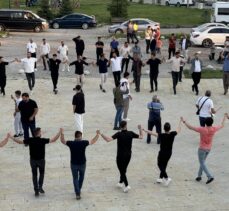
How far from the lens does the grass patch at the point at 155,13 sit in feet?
154

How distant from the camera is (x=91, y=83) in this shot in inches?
881

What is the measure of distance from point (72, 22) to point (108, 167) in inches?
1166

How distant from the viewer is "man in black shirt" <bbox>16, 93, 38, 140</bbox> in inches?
547

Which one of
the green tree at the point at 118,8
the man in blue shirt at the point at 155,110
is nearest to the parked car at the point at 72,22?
the green tree at the point at 118,8

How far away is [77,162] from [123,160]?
1057 mm

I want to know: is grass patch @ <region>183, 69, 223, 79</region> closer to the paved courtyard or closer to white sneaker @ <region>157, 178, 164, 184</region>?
the paved courtyard

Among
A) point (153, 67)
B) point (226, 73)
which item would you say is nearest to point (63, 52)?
point (153, 67)

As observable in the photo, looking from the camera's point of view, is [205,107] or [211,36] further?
[211,36]

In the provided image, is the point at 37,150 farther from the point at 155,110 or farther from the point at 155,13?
the point at 155,13

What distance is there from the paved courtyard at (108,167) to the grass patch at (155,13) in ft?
83.4

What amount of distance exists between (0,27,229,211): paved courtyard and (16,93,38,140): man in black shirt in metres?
0.66

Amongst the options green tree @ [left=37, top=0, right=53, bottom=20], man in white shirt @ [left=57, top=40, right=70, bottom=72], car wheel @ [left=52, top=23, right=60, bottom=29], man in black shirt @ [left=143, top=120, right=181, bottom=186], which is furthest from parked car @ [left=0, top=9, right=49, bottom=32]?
man in black shirt @ [left=143, top=120, right=181, bottom=186]

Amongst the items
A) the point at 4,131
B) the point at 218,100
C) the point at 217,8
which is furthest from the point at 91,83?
the point at 217,8

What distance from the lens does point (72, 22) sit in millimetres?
41469
